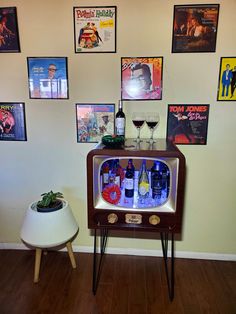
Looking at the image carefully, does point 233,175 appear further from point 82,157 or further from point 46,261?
point 46,261

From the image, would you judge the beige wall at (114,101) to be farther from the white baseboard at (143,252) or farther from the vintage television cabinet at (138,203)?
the vintage television cabinet at (138,203)

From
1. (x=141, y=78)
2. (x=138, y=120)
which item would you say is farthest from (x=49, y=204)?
(x=141, y=78)

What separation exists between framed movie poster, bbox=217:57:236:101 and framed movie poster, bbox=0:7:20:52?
1.60 meters

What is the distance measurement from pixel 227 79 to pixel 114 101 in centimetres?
88

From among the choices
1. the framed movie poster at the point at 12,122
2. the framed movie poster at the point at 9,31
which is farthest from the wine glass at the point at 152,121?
the framed movie poster at the point at 9,31

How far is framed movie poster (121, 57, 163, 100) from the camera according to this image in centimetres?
185

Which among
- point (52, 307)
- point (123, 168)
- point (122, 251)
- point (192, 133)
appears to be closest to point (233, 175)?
point (192, 133)

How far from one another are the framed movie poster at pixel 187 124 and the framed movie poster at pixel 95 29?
2.29 feet

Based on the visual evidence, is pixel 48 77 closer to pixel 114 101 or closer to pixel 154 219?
pixel 114 101

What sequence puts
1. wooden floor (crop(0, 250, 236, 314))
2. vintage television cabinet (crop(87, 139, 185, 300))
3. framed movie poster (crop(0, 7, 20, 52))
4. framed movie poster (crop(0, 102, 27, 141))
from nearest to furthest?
1. vintage television cabinet (crop(87, 139, 185, 300))
2. wooden floor (crop(0, 250, 236, 314))
3. framed movie poster (crop(0, 7, 20, 52))
4. framed movie poster (crop(0, 102, 27, 141))

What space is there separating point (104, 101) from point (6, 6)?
3.41 ft

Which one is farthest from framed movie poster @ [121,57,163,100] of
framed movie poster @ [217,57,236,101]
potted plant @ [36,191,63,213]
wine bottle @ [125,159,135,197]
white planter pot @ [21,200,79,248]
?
white planter pot @ [21,200,79,248]

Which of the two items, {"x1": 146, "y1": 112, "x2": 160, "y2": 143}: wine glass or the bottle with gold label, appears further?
{"x1": 146, "y1": 112, "x2": 160, "y2": 143}: wine glass

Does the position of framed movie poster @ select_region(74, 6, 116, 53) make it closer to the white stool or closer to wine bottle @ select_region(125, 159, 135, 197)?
wine bottle @ select_region(125, 159, 135, 197)
